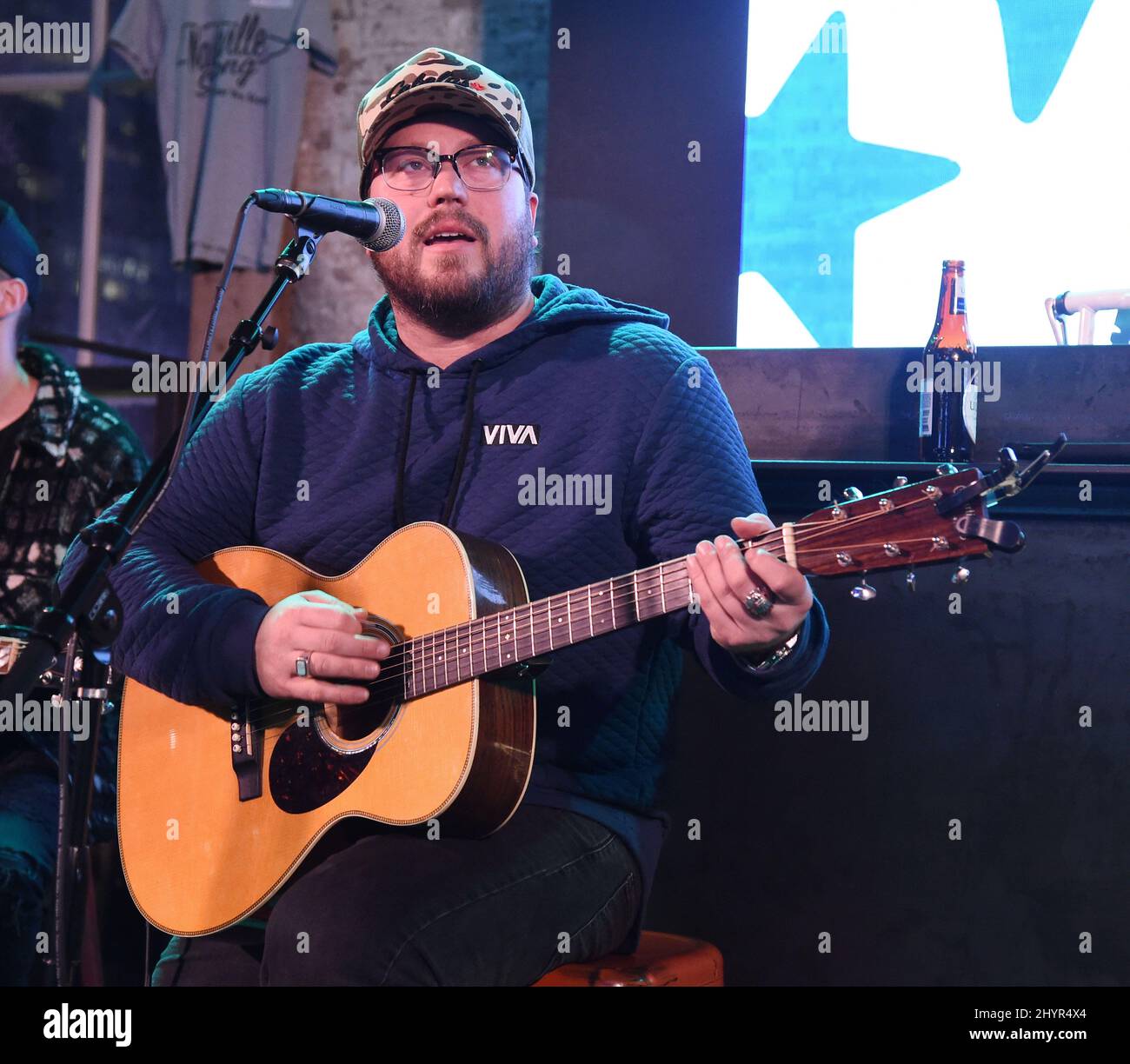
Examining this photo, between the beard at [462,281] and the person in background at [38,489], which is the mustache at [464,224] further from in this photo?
the person in background at [38,489]

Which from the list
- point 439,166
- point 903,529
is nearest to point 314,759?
point 903,529

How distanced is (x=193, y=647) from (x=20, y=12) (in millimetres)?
4006

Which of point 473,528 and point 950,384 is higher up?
point 950,384

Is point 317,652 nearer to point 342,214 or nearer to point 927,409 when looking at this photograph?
point 342,214

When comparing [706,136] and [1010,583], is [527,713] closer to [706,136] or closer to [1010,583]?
[1010,583]

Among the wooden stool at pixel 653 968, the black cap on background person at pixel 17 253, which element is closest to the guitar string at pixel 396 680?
the wooden stool at pixel 653 968

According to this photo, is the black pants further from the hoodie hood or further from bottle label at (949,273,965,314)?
bottle label at (949,273,965,314)

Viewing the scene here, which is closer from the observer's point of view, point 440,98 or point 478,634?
point 478,634

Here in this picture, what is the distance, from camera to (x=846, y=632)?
278 cm

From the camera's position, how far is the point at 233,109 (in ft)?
13.4

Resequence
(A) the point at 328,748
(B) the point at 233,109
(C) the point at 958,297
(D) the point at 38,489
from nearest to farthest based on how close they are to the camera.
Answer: (A) the point at 328,748, (C) the point at 958,297, (D) the point at 38,489, (B) the point at 233,109

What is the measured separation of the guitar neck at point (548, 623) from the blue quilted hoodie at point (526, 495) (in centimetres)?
17

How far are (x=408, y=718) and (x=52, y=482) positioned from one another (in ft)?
4.93
